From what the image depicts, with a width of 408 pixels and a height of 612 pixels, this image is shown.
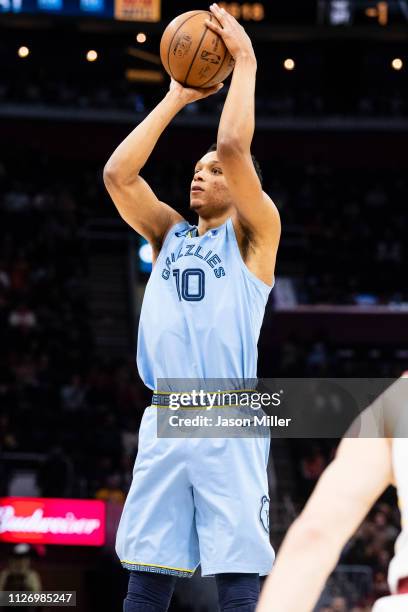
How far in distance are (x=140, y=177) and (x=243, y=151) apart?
56 cm

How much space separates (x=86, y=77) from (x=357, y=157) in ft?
19.1

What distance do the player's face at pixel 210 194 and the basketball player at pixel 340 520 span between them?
7.90ft

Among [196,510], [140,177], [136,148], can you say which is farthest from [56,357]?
[196,510]

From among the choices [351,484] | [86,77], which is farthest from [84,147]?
[351,484]

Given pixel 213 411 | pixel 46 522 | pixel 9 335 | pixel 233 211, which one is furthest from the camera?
pixel 9 335

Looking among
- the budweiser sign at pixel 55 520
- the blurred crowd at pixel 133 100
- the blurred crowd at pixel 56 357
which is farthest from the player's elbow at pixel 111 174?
the blurred crowd at pixel 133 100

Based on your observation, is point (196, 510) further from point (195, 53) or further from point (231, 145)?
point (195, 53)

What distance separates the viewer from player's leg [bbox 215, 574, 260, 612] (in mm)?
3354

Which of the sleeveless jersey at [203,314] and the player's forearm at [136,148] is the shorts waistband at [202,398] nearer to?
the sleeveless jersey at [203,314]

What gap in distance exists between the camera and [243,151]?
11.7ft

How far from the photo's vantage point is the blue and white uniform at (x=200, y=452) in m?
3.47

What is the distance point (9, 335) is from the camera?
49.9 feet

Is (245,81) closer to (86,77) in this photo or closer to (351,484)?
(351,484)

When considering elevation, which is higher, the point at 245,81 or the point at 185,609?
the point at 245,81
